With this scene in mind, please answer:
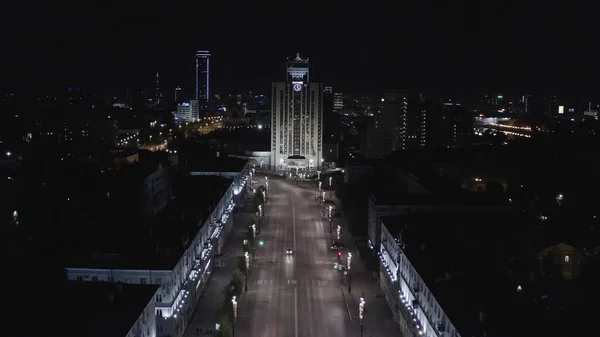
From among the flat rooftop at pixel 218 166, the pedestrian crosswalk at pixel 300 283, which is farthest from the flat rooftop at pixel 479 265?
the flat rooftop at pixel 218 166

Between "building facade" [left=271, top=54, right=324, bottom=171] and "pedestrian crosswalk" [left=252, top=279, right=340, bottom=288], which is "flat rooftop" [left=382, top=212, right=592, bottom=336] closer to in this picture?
"pedestrian crosswalk" [left=252, top=279, right=340, bottom=288]

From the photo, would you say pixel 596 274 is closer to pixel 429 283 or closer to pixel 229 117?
pixel 429 283

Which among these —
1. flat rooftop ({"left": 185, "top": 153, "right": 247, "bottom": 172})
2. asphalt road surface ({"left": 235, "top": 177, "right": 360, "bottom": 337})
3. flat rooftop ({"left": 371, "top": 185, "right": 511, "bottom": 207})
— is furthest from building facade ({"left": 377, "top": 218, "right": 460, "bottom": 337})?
flat rooftop ({"left": 185, "top": 153, "right": 247, "bottom": 172})

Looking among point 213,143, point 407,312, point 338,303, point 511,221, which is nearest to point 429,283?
point 407,312

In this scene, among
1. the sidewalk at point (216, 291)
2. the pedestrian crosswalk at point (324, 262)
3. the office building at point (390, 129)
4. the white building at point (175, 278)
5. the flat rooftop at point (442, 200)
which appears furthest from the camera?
the office building at point (390, 129)

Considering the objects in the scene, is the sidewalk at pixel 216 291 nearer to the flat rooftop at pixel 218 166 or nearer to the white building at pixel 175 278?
the white building at pixel 175 278

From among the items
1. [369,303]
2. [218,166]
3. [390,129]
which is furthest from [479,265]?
[390,129]
